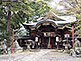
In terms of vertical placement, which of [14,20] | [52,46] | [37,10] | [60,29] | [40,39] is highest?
[37,10]

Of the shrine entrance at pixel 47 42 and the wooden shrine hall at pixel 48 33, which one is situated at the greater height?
the wooden shrine hall at pixel 48 33

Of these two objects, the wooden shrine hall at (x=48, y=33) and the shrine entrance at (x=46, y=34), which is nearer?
the wooden shrine hall at (x=48, y=33)

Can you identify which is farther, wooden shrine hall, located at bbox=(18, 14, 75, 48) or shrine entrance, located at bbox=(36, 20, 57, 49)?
shrine entrance, located at bbox=(36, 20, 57, 49)

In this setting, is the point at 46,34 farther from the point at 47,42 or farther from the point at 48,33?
the point at 47,42

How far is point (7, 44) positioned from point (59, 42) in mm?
8027

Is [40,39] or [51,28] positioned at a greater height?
[51,28]

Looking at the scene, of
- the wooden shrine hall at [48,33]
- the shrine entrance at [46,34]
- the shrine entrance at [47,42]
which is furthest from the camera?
the shrine entrance at [47,42]

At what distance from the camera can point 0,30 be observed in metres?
13.5

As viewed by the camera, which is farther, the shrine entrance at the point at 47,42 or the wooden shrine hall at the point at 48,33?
the shrine entrance at the point at 47,42

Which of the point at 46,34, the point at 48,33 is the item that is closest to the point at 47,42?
the point at 46,34

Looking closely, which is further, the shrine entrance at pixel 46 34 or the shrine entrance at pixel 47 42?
the shrine entrance at pixel 47 42

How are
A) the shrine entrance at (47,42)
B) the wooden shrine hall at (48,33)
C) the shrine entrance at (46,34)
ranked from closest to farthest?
1. the wooden shrine hall at (48,33)
2. the shrine entrance at (46,34)
3. the shrine entrance at (47,42)

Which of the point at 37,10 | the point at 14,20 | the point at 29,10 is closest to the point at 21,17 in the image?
the point at 14,20

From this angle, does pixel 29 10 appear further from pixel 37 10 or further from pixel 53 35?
pixel 53 35
